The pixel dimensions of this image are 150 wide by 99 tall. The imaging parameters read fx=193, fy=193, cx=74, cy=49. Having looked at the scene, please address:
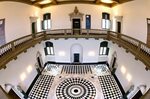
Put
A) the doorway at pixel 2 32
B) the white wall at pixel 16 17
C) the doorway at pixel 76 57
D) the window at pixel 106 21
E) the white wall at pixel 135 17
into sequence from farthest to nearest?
the doorway at pixel 76 57
the window at pixel 106 21
the white wall at pixel 16 17
the white wall at pixel 135 17
the doorway at pixel 2 32

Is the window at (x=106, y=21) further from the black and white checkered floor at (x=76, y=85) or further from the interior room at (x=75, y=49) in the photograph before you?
the black and white checkered floor at (x=76, y=85)

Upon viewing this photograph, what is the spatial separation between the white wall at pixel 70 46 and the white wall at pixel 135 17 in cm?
464

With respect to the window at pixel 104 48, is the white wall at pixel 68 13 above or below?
above

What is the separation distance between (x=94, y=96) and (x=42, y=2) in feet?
33.3

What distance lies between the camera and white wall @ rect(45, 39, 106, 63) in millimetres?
20438

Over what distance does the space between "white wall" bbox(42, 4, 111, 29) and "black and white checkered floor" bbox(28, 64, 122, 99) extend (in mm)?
4662

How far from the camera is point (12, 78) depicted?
45.3ft

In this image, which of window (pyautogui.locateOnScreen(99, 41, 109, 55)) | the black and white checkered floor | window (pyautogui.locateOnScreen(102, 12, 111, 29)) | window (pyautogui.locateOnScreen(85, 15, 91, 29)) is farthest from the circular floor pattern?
window (pyautogui.locateOnScreen(102, 12, 111, 29))

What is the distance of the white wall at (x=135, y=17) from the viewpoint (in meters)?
12.8

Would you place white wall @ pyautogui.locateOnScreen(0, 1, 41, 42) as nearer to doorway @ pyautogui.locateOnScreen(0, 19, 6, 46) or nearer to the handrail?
doorway @ pyautogui.locateOnScreen(0, 19, 6, 46)

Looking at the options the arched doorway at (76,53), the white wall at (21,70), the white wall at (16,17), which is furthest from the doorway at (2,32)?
the arched doorway at (76,53)

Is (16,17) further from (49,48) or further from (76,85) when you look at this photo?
(76,85)

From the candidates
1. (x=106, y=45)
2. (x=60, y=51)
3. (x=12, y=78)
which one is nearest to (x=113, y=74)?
(x=106, y=45)

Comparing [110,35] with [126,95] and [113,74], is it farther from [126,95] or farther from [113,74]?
[126,95]
